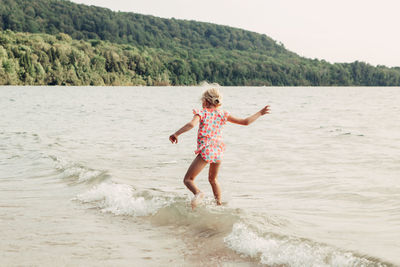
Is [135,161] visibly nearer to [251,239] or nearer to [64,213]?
[64,213]

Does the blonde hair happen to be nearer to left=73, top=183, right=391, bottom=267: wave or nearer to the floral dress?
the floral dress

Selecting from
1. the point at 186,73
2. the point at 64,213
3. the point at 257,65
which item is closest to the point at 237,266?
the point at 64,213

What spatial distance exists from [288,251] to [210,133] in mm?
2151

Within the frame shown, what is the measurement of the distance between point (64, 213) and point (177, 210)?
1.69 m

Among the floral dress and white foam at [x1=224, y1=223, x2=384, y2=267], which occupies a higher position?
the floral dress

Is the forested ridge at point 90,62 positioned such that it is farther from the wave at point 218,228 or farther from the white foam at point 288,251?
the white foam at point 288,251

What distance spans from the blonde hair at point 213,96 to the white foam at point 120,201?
5.94ft

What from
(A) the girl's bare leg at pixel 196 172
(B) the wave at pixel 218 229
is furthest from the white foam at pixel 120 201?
(A) the girl's bare leg at pixel 196 172

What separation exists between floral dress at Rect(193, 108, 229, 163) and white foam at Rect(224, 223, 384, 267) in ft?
4.30

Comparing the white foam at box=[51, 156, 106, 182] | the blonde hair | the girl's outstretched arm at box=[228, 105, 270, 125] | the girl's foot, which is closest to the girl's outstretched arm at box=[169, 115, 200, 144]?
the blonde hair

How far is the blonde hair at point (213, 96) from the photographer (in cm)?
659

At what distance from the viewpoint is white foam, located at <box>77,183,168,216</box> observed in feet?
23.5

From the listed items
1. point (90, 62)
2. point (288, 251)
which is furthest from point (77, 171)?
point (90, 62)

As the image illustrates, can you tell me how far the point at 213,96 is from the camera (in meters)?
6.60
